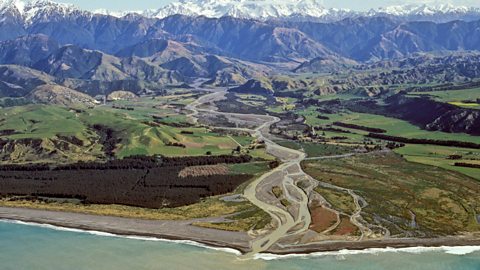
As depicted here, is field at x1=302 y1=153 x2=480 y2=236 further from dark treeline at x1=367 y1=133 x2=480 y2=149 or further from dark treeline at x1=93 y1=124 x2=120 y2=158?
dark treeline at x1=93 y1=124 x2=120 y2=158

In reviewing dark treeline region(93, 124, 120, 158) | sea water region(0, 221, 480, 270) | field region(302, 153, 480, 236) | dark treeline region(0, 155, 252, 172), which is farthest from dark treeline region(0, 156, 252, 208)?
field region(302, 153, 480, 236)

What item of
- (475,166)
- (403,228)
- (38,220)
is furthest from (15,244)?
(475,166)

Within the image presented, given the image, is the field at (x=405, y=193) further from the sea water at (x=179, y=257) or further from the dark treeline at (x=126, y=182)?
the dark treeline at (x=126, y=182)

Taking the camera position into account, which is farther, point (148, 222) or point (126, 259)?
point (148, 222)

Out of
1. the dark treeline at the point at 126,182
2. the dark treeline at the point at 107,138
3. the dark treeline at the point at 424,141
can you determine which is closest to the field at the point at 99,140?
the dark treeline at the point at 107,138

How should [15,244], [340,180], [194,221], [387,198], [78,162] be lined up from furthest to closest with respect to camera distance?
[78,162], [340,180], [387,198], [194,221], [15,244]

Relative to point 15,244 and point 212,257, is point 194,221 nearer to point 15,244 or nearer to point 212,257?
point 212,257
